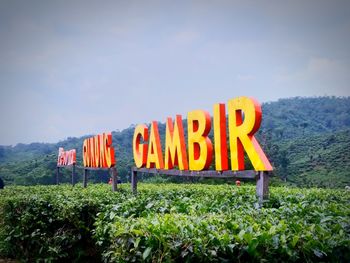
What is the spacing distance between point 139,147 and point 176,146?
6.34 ft

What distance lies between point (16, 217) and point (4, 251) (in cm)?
101

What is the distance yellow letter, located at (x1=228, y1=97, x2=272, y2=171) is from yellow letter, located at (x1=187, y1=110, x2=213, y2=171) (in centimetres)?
75

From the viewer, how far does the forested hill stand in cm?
3653

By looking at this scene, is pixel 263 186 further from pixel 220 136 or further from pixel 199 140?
pixel 199 140

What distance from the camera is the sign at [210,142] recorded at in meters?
4.86

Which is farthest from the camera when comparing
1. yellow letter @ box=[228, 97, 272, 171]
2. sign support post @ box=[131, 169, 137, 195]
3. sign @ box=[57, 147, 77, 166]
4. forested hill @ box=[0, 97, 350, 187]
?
forested hill @ box=[0, 97, 350, 187]

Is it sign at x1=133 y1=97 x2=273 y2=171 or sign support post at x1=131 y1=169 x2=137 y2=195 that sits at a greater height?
sign at x1=133 y1=97 x2=273 y2=171

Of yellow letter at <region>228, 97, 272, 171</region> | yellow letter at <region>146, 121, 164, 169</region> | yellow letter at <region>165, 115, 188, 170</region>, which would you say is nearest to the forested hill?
yellow letter at <region>146, 121, 164, 169</region>

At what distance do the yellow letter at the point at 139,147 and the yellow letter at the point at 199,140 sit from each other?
Result: 2.15 metres

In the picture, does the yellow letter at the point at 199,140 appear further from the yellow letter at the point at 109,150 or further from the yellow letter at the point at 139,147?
the yellow letter at the point at 109,150

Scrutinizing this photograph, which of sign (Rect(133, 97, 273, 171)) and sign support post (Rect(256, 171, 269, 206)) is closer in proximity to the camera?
sign support post (Rect(256, 171, 269, 206))

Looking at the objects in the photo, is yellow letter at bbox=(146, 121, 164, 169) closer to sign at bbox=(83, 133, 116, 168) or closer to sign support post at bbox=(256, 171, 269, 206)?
sign at bbox=(83, 133, 116, 168)

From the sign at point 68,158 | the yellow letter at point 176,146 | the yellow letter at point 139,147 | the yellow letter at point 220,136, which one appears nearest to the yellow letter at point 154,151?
the yellow letter at point 139,147

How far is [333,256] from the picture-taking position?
8.40 ft
